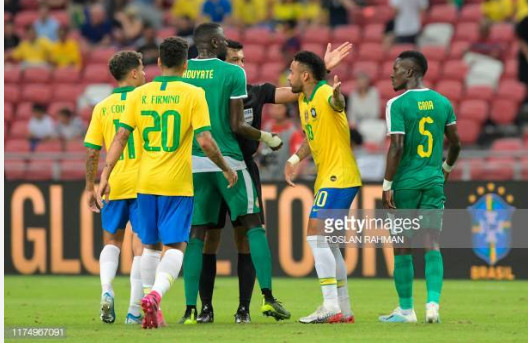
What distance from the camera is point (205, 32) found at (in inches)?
427

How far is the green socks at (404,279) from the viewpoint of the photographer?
1080 cm

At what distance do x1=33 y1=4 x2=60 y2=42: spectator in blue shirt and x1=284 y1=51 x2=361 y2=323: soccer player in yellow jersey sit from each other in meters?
13.6

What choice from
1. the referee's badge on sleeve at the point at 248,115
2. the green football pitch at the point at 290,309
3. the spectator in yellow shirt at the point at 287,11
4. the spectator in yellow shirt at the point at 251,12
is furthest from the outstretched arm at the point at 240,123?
the spectator in yellow shirt at the point at 251,12

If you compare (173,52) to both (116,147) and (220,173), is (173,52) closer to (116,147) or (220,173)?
(116,147)

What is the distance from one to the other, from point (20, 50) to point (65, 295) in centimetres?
1018

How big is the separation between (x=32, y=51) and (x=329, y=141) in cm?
1369

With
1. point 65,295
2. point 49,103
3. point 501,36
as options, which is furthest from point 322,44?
point 65,295

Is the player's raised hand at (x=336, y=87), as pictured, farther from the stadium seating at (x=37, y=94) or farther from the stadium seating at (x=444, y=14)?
the stadium seating at (x=37, y=94)

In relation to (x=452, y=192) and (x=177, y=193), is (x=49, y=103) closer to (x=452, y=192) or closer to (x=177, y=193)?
(x=452, y=192)

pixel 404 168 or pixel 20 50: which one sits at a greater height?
pixel 20 50

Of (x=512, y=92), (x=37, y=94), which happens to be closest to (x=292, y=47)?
(x=512, y=92)

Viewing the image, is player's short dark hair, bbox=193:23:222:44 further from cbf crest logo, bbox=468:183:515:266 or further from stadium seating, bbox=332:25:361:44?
stadium seating, bbox=332:25:361:44

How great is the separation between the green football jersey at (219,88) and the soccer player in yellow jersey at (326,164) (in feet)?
1.63

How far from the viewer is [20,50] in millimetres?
23766
